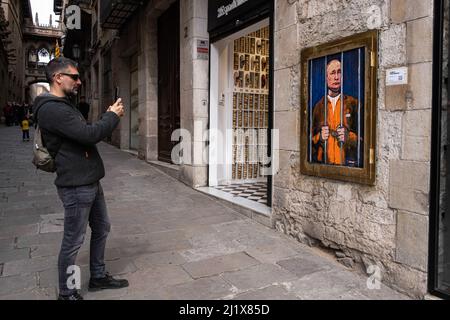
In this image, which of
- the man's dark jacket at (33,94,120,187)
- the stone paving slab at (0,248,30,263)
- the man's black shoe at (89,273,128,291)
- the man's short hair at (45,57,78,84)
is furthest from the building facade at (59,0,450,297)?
the stone paving slab at (0,248,30,263)

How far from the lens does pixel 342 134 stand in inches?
147

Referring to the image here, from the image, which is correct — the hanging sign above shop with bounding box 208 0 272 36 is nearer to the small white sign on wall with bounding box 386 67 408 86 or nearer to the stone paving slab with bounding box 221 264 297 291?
the small white sign on wall with bounding box 386 67 408 86

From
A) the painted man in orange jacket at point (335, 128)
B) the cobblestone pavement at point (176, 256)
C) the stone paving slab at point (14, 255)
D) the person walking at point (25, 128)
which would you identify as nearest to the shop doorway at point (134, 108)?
the person walking at point (25, 128)

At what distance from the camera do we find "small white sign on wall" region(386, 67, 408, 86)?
10.2ft

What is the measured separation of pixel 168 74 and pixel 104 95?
8514mm

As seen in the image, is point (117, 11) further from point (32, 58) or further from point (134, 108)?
point (32, 58)

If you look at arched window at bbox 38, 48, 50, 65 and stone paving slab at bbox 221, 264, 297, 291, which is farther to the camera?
arched window at bbox 38, 48, 50, 65

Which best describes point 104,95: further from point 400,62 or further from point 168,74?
point 400,62

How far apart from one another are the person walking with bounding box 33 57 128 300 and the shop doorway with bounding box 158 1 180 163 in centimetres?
583

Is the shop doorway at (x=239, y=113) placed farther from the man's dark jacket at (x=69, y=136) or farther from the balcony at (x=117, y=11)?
the balcony at (x=117, y=11)

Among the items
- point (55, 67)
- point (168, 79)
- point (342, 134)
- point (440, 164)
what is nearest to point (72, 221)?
point (55, 67)

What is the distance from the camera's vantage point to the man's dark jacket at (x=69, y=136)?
2660 mm

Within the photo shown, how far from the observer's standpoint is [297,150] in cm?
441
